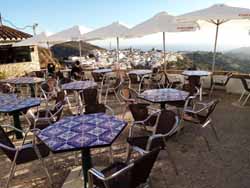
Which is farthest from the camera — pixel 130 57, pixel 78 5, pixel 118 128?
pixel 78 5

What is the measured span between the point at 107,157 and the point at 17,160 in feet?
4.53

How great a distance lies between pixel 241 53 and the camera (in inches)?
315

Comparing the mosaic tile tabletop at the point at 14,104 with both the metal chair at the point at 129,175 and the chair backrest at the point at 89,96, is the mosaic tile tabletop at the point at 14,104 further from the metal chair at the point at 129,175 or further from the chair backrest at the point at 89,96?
the metal chair at the point at 129,175

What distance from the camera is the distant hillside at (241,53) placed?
7.62 metres

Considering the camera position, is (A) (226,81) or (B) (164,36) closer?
(A) (226,81)

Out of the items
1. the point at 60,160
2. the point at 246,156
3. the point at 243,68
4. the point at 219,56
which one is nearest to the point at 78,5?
the point at 219,56

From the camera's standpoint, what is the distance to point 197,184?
2.88 metres

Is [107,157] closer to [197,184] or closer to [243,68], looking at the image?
[197,184]

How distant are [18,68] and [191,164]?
983 cm

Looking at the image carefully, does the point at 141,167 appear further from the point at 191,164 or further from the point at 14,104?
the point at 14,104

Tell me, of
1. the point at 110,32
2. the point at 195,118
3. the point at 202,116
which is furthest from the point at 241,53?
the point at 195,118

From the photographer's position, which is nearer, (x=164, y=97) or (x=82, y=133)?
(x=82, y=133)

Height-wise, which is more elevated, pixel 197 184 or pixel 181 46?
pixel 181 46

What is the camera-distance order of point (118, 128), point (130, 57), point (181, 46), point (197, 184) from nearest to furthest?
point (118, 128) → point (197, 184) → point (181, 46) → point (130, 57)
